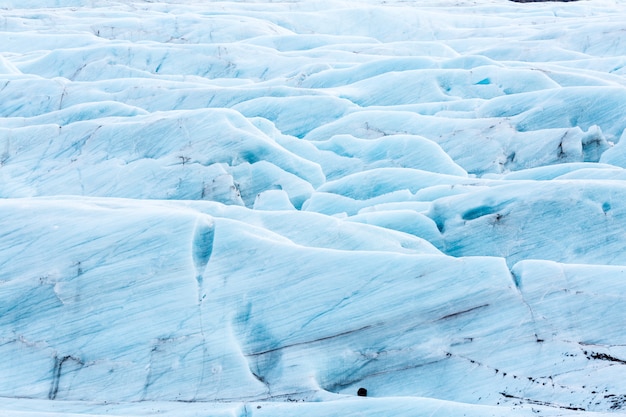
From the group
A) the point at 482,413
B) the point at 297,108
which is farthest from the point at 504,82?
the point at 482,413

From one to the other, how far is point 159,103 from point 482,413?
255 inches

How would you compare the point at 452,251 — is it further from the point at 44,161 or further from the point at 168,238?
the point at 44,161

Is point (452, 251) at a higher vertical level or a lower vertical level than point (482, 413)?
lower

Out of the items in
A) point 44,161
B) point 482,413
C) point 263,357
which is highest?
point 482,413

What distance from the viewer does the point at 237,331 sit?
428 centimetres

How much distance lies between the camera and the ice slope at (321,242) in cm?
391

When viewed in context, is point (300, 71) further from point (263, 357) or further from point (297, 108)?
point (263, 357)

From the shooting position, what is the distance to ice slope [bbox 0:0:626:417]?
391cm

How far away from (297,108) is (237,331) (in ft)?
14.5

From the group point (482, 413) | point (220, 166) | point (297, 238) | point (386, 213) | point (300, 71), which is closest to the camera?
point (482, 413)

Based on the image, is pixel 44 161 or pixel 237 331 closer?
pixel 237 331

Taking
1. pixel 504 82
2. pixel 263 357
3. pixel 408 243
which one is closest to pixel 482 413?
pixel 263 357

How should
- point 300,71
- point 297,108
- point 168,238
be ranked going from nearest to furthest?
1. point 168,238
2. point 297,108
3. point 300,71

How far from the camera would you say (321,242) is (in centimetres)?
505
